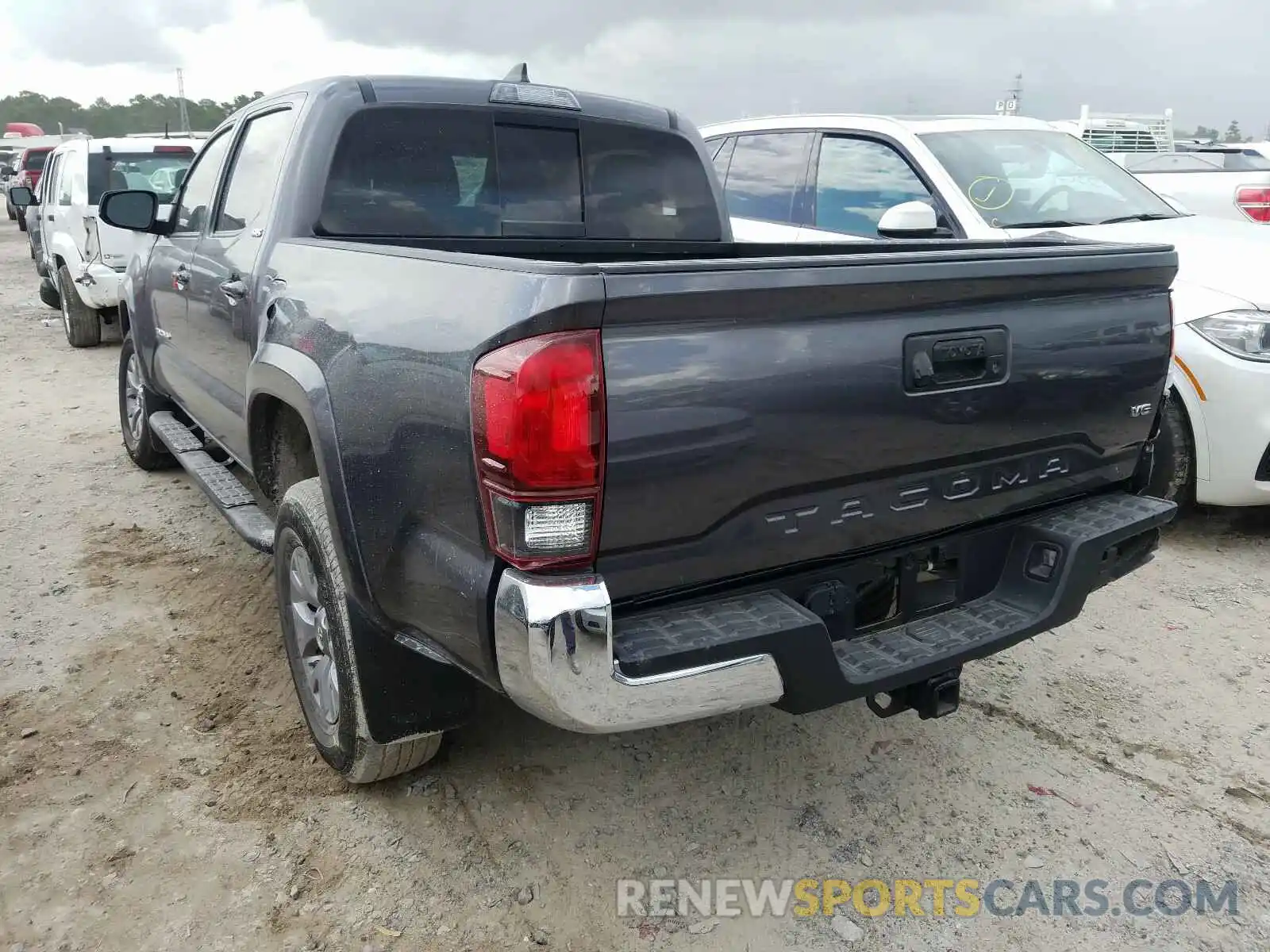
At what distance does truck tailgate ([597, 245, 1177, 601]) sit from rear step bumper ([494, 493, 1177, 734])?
11 cm

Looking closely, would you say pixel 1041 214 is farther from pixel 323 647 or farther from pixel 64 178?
pixel 64 178

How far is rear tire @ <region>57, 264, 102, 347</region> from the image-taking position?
9.84 m

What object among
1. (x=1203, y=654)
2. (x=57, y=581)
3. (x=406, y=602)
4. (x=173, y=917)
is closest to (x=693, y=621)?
(x=406, y=602)

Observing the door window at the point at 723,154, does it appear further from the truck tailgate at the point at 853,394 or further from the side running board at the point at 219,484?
the truck tailgate at the point at 853,394

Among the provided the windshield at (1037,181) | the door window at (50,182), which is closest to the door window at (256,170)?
the windshield at (1037,181)

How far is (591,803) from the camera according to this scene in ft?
9.32

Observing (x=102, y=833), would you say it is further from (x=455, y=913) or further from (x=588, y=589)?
(x=588, y=589)

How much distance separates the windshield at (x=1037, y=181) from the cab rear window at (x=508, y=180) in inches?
78.3

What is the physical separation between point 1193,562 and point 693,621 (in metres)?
3.39

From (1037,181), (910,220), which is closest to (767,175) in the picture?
(1037,181)

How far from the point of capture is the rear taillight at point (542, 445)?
74.4 inches

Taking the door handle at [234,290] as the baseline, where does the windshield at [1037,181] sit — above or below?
above

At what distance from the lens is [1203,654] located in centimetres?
370

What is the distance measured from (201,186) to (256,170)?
89 centimetres
